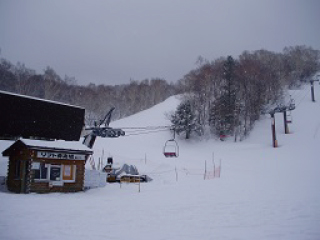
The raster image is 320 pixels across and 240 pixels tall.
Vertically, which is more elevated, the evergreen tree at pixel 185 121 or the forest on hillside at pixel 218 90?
the forest on hillside at pixel 218 90

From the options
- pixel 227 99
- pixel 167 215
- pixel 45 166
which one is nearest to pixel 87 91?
pixel 227 99

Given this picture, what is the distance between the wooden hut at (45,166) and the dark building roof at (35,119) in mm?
2552

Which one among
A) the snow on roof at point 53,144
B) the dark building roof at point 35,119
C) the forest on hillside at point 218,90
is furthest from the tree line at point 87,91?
the snow on roof at point 53,144

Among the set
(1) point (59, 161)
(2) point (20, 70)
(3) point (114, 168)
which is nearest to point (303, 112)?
(3) point (114, 168)

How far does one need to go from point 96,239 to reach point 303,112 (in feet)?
158

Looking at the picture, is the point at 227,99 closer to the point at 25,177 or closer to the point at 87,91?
the point at 25,177

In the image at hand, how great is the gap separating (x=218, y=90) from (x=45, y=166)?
41777 mm

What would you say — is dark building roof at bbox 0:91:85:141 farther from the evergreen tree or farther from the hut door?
the evergreen tree

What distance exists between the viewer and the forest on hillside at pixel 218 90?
4709 cm

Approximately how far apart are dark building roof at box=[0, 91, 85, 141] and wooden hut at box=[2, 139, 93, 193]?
8.37 feet

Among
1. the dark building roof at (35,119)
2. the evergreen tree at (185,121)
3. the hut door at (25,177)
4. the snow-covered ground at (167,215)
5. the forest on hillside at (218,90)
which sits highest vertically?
the forest on hillside at (218,90)

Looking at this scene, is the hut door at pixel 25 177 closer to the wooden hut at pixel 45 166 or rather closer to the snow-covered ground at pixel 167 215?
the wooden hut at pixel 45 166

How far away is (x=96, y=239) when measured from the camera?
7570 mm

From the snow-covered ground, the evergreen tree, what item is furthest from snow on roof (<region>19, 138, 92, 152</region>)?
the evergreen tree
